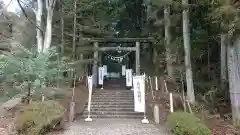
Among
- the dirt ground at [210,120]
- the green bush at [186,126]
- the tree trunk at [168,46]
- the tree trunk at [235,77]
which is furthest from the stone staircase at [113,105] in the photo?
the green bush at [186,126]

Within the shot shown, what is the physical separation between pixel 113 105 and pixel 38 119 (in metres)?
5.79

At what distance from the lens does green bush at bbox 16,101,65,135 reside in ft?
25.2

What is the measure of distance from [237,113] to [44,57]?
682 cm

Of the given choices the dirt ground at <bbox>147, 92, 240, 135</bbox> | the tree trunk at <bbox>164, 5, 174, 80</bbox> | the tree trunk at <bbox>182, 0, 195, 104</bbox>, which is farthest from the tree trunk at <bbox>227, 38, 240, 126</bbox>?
the tree trunk at <bbox>164, 5, 174, 80</bbox>

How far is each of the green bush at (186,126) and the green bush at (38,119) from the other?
11.2ft

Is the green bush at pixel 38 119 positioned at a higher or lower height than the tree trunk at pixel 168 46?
lower

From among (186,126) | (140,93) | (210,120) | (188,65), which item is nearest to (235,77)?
(210,120)

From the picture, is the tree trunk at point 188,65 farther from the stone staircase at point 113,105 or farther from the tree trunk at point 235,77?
the tree trunk at point 235,77

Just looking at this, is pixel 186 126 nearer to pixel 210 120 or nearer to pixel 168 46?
pixel 210 120

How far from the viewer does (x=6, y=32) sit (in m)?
18.3

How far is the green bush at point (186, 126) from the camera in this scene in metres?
6.85

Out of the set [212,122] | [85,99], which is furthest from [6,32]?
[212,122]

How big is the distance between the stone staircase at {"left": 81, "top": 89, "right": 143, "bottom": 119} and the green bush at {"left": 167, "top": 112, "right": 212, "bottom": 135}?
416cm

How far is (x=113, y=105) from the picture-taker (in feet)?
43.4
